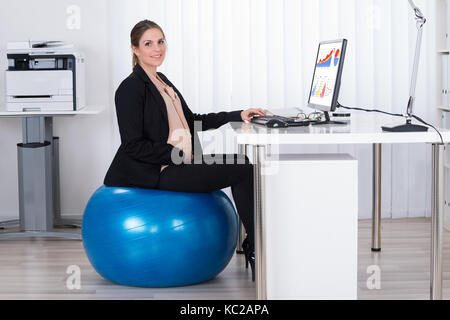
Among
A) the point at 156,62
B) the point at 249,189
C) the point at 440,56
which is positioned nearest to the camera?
the point at 249,189

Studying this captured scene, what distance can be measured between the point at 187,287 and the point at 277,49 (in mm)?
2034

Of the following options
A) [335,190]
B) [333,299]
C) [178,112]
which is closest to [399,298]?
[333,299]

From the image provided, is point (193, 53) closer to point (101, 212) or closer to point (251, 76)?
point (251, 76)

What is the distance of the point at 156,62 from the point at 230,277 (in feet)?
3.48

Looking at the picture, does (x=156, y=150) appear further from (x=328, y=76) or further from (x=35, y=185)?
(x=35, y=185)

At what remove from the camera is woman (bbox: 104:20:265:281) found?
3.04 meters

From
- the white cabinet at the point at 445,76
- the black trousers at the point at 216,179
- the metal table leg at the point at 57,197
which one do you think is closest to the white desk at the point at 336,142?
the black trousers at the point at 216,179

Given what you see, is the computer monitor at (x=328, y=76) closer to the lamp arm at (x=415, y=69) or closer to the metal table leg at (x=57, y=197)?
the lamp arm at (x=415, y=69)

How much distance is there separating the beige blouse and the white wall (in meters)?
1.43

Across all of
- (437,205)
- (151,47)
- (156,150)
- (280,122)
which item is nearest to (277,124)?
(280,122)

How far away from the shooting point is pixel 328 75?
3105 millimetres

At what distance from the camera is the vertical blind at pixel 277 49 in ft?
15.1

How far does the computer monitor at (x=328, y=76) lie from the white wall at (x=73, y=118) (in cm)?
180

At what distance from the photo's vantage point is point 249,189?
9.87 feet
